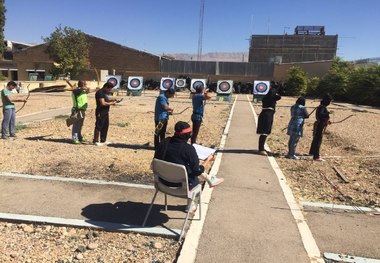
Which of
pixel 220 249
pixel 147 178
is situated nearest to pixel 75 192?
pixel 147 178

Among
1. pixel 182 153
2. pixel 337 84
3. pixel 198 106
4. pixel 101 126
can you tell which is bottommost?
pixel 101 126

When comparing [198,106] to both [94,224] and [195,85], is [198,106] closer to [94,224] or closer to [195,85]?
[94,224]

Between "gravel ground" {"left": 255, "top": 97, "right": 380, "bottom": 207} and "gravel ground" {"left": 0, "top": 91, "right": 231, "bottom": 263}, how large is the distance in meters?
2.59

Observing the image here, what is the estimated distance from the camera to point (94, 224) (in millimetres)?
4992

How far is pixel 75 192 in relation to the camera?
20.2 feet

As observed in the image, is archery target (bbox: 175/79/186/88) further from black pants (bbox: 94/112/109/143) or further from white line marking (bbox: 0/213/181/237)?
white line marking (bbox: 0/213/181/237)

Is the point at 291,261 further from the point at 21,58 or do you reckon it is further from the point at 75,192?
the point at 21,58

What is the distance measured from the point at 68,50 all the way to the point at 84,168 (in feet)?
136

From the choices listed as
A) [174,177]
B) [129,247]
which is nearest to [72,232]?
[129,247]

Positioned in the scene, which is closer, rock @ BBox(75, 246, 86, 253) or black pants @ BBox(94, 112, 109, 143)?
rock @ BBox(75, 246, 86, 253)

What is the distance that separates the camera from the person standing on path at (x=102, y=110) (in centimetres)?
944

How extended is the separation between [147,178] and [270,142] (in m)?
5.72

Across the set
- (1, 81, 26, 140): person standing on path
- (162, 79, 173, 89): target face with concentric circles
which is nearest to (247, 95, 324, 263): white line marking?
(1, 81, 26, 140): person standing on path

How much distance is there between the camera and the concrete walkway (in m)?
4.35
